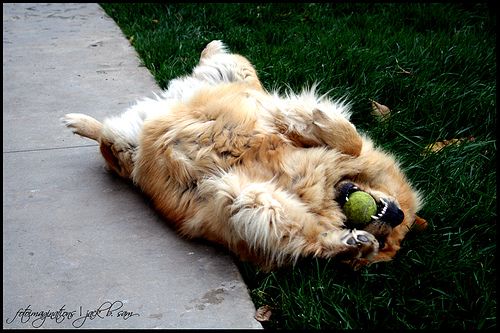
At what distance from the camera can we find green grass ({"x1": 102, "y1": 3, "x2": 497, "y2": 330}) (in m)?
2.69

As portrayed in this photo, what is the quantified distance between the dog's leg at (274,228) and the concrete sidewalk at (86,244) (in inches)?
7.3

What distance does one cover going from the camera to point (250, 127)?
333 centimetres

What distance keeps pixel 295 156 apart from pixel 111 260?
44.1 inches

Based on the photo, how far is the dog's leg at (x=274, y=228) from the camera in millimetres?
2891

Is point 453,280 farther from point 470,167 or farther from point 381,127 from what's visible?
point 381,127

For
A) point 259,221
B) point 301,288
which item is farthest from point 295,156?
point 301,288

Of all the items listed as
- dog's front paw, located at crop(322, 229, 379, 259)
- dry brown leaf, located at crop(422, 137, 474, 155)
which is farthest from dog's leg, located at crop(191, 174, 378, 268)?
dry brown leaf, located at crop(422, 137, 474, 155)

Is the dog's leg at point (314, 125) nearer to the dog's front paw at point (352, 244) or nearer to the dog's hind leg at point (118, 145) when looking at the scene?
the dog's front paw at point (352, 244)

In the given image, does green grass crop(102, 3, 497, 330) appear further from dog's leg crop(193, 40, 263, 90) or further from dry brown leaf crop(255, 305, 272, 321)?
dog's leg crop(193, 40, 263, 90)

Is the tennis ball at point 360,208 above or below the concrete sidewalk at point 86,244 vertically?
above

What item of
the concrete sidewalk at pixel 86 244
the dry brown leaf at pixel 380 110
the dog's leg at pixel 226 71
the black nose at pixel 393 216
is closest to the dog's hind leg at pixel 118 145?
the concrete sidewalk at pixel 86 244

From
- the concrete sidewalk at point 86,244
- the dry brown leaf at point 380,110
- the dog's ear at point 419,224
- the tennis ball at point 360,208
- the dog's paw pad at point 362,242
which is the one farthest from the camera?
the dry brown leaf at point 380,110

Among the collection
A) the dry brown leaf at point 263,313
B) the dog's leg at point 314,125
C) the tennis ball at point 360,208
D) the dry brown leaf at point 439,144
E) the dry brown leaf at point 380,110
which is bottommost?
the dry brown leaf at point 263,313

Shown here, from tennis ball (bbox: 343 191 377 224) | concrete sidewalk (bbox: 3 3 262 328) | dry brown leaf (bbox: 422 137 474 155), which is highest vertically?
tennis ball (bbox: 343 191 377 224)
